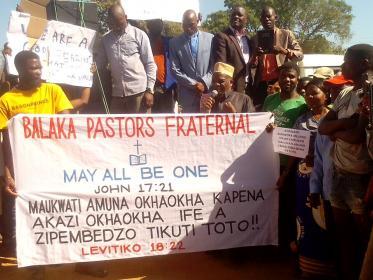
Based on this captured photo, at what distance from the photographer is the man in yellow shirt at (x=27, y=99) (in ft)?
12.8

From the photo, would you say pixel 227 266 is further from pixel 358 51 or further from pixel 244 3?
pixel 244 3

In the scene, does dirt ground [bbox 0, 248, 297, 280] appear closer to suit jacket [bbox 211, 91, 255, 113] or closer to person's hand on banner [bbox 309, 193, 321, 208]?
person's hand on banner [bbox 309, 193, 321, 208]

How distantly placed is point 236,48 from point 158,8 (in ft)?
4.32

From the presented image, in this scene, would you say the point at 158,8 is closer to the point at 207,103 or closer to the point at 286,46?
the point at 286,46

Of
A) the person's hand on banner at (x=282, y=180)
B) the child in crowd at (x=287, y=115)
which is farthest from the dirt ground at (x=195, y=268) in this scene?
the person's hand on banner at (x=282, y=180)

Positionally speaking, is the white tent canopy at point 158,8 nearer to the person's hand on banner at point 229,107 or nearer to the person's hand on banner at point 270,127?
the person's hand on banner at point 229,107

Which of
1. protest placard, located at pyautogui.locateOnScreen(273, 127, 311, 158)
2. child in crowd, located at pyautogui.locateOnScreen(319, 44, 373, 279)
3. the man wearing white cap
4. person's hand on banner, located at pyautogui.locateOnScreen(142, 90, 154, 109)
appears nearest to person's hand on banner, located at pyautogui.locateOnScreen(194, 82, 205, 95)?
person's hand on banner, located at pyautogui.locateOnScreen(142, 90, 154, 109)

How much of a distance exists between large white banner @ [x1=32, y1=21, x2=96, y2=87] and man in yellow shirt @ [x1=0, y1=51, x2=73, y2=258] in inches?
52.3

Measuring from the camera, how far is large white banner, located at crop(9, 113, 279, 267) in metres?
3.86

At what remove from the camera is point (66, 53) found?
5422mm

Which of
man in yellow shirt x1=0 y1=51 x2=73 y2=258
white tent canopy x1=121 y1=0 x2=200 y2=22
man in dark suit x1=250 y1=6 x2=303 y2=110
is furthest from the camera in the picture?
white tent canopy x1=121 y1=0 x2=200 y2=22

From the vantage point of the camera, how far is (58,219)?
12.8ft

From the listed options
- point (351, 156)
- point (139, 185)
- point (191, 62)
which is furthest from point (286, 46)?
point (351, 156)

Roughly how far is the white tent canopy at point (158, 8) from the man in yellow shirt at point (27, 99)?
248 centimetres
